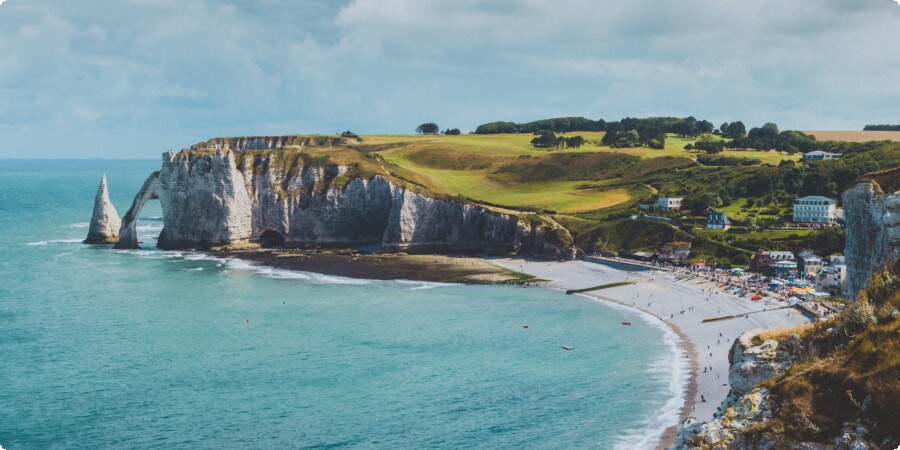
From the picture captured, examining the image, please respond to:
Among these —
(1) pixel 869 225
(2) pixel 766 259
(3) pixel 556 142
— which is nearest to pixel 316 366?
(1) pixel 869 225

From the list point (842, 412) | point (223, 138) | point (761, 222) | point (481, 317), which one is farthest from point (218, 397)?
point (223, 138)

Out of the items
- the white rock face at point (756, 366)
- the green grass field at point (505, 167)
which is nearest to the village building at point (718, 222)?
the green grass field at point (505, 167)

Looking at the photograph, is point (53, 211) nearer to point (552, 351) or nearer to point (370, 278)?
point (370, 278)

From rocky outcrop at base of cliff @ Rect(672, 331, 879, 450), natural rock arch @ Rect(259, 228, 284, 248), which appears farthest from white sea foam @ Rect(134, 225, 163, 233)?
rocky outcrop at base of cliff @ Rect(672, 331, 879, 450)

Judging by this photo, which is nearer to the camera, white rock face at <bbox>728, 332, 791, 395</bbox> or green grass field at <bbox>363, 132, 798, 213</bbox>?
white rock face at <bbox>728, 332, 791, 395</bbox>

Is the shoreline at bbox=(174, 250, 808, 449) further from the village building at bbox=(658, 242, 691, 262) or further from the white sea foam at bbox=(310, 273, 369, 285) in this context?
the village building at bbox=(658, 242, 691, 262)

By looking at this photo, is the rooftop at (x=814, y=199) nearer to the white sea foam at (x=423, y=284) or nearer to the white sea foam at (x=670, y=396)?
the white sea foam at (x=670, y=396)

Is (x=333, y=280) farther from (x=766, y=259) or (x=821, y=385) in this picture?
(x=821, y=385)
